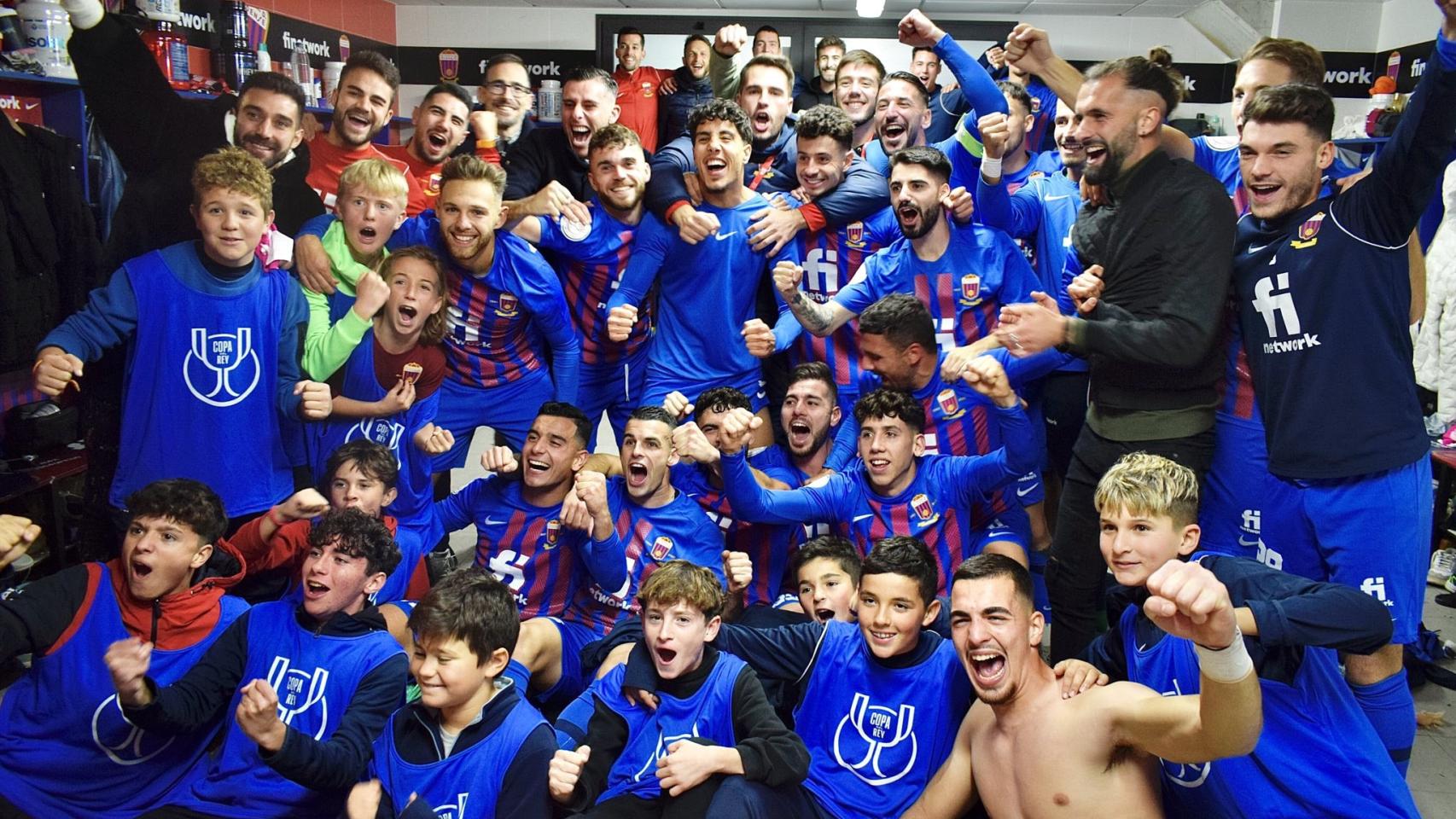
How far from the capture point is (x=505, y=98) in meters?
4.74

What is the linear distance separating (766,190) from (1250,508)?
7.98 feet

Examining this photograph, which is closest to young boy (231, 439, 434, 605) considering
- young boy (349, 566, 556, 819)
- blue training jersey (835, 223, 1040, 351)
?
young boy (349, 566, 556, 819)

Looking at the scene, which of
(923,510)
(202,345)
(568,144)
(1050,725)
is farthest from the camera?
(568,144)

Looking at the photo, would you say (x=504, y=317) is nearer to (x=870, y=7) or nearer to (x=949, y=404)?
(x=949, y=404)

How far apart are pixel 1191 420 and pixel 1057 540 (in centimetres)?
51

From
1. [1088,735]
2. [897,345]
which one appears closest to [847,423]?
[897,345]

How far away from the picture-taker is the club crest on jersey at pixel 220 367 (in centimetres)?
341

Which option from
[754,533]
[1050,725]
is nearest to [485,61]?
[754,533]

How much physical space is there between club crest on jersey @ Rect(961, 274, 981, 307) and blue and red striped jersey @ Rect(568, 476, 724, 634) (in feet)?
4.34

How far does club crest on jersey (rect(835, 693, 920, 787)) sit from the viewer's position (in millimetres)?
2896

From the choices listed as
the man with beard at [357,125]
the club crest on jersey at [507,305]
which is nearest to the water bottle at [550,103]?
the man with beard at [357,125]

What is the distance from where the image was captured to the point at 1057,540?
3250mm

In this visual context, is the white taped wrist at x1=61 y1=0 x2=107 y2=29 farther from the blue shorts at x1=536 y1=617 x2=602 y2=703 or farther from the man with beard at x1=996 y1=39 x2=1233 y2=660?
the man with beard at x1=996 y1=39 x2=1233 y2=660

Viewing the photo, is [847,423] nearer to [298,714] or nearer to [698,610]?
[698,610]
